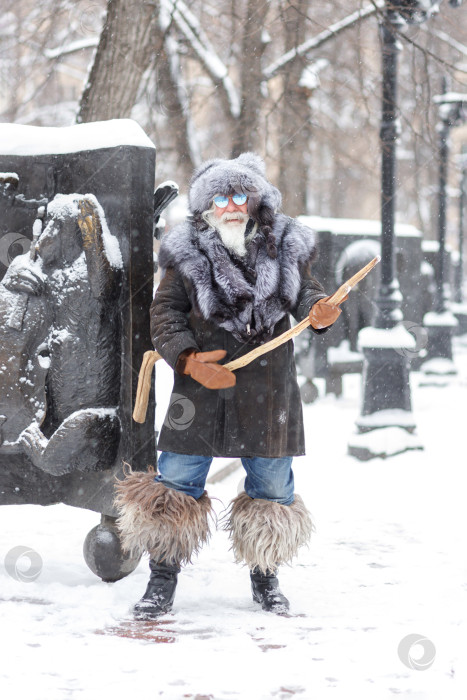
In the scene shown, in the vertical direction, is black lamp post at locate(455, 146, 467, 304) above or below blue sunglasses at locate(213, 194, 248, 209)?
above

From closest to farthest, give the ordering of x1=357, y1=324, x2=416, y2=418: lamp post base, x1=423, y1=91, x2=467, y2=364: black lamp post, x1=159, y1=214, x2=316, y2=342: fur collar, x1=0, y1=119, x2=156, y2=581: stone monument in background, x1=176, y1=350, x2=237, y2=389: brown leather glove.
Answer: x1=176, y1=350, x2=237, y2=389: brown leather glove < x1=159, y1=214, x2=316, y2=342: fur collar < x1=0, y1=119, x2=156, y2=581: stone monument in background < x1=357, y1=324, x2=416, y2=418: lamp post base < x1=423, y1=91, x2=467, y2=364: black lamp post

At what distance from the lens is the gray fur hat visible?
Answer: 347cm

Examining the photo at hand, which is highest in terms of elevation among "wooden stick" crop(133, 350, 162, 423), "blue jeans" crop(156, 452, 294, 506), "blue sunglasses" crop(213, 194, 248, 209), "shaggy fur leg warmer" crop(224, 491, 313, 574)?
"blue sunglasses" crop(213, 194, 248, 209)

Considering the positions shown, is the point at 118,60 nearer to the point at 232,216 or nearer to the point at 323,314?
A: the point at 232,216

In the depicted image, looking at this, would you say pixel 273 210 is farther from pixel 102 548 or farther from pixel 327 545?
pixel 327 545

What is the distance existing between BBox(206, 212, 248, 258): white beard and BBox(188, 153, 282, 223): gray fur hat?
0.06 m

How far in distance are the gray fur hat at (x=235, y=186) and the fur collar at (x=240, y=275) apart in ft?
0.31

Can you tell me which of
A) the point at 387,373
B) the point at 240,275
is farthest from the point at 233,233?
the point at 387,373

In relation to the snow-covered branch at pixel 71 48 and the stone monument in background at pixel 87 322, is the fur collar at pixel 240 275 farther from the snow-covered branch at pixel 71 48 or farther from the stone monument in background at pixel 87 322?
the snow-covered branch at pixel 71 48

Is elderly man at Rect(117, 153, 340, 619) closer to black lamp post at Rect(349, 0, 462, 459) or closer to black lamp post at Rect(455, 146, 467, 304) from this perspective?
black lamp post at Rect(349, 0, 462, 459)

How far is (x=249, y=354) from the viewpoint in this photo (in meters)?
3.36

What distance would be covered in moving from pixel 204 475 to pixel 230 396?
376 millimetres

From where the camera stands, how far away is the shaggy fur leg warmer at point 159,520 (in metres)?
3.41

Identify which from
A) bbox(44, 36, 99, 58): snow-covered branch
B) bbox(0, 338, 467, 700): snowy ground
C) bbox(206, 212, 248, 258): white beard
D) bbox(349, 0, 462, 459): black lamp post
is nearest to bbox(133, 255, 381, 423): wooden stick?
bbox(206, 212, 248, 258): white beard
